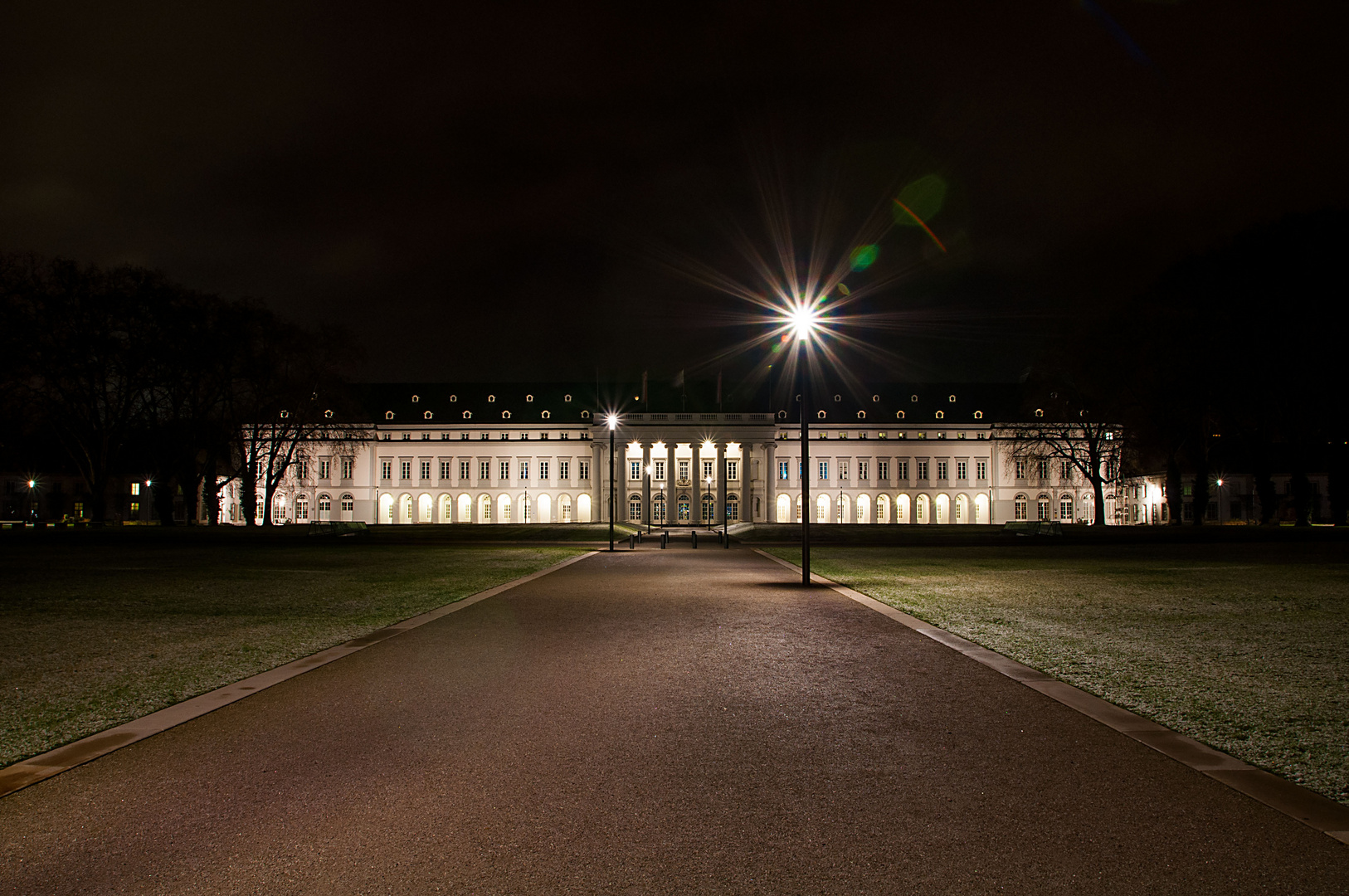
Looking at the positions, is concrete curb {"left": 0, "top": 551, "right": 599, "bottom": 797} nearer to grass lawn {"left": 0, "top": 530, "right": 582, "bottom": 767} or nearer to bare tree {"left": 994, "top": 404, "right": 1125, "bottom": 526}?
grass lawn {"left": 0, "top": 530, "right": 582, "bottom": 767}

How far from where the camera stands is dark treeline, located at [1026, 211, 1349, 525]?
141 feet

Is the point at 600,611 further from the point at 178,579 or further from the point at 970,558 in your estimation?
the point at 970,558

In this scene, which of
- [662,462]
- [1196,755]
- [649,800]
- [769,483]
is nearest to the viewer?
[649,800]

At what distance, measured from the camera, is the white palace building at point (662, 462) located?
98375 millimetres

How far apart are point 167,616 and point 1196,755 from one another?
13842mm

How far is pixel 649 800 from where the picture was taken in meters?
5.12

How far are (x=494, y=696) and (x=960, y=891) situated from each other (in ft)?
16.4

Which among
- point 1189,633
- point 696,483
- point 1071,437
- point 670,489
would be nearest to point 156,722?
point 1189,633

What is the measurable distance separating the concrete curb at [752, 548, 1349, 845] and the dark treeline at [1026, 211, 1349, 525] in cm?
4490

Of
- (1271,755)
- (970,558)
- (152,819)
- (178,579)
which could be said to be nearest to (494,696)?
(152,819)

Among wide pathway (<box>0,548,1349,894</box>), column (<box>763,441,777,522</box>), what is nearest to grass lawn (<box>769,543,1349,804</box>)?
wide pathway (<box>0,548,1349,894</box>)

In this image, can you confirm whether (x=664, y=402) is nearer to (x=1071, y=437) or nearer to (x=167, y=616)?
(x=1071, y=437)

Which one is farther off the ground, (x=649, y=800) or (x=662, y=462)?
(x=662, y=462)

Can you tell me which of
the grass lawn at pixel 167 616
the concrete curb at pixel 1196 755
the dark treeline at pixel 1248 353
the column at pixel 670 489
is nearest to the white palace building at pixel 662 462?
the column at pixel 670 489
